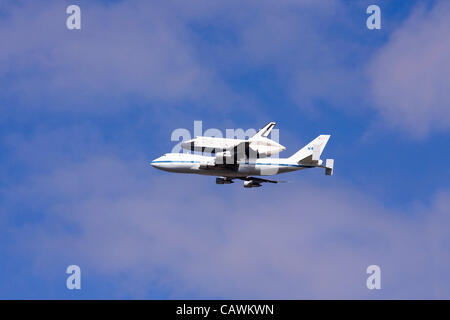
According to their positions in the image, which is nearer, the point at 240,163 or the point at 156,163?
A: the point at 240,163

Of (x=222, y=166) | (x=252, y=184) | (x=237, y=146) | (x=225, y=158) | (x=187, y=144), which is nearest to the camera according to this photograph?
(x=187, y=144)

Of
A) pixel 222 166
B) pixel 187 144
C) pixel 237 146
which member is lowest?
pixel 222 166

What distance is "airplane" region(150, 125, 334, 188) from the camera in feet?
453

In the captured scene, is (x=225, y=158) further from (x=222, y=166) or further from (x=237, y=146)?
(x=237, y=146)

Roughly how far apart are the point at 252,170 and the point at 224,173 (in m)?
4.19

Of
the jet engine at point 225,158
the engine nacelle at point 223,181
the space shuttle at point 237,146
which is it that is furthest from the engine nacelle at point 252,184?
the space shuttle at point 237,146

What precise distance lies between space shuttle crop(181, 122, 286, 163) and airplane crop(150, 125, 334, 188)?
0.15 m

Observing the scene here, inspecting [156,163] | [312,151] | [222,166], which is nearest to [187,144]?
[222,166]

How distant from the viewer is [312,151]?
143 metres

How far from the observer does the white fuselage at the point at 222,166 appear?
139 metres

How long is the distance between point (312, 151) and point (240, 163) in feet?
38.8

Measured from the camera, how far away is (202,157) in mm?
141375

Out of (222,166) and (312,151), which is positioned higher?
(312,151)
